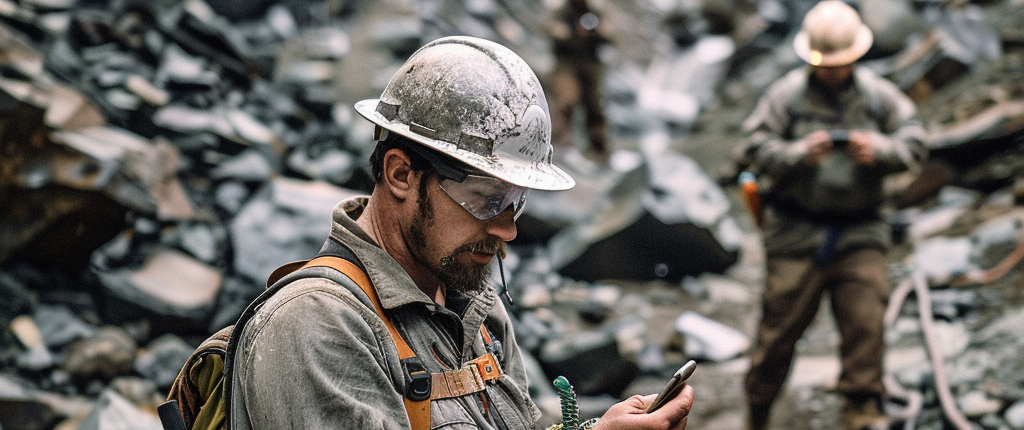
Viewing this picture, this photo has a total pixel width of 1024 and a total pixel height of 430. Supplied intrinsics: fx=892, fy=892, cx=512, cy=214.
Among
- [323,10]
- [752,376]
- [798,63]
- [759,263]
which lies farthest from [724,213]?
[323,10]

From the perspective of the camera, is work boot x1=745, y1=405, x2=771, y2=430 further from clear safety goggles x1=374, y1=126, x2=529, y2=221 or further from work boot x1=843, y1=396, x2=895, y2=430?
clear safety goggles x1=374, y1=126, x2=529, y2=221

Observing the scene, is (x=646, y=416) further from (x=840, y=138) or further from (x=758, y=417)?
(x=758, y=417)

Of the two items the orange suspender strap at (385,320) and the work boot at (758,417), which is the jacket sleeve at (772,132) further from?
the orange suspender strap at (385,320)

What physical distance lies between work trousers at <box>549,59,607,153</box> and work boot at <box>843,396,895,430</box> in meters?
5.12

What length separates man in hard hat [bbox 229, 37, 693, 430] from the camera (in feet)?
5.22

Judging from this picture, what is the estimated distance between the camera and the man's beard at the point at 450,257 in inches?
73.0

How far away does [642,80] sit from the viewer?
12891 millimetres

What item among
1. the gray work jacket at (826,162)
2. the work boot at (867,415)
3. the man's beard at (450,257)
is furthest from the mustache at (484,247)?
the work boot at (867,415)

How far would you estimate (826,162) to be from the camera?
4.54 m

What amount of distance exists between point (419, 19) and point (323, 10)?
1.11 metres

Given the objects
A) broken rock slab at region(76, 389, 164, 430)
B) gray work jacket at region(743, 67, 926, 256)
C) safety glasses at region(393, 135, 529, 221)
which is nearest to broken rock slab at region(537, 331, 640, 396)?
gray work jacket at region(743, 67, 926, 256)

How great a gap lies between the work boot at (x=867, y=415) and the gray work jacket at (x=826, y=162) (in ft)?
2.84

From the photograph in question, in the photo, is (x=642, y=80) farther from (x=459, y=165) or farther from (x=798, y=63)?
(x=459, y=165)

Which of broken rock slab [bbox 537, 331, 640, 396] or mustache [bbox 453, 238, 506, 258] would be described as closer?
mustache [bbox 453, 238, 506, 258]
